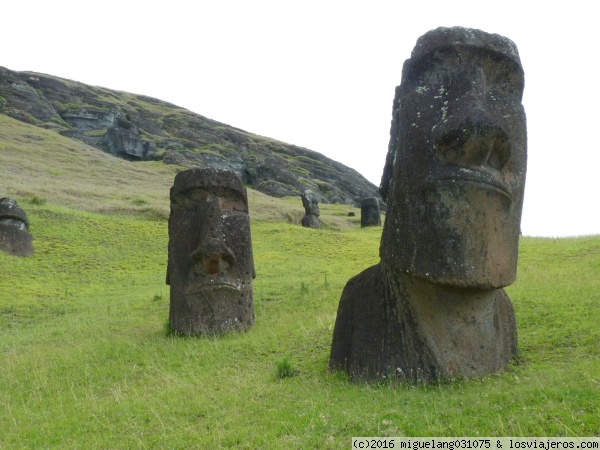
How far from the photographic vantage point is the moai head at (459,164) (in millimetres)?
5820

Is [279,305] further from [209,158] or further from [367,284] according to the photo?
[209,158]

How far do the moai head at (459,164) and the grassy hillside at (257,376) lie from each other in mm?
1330

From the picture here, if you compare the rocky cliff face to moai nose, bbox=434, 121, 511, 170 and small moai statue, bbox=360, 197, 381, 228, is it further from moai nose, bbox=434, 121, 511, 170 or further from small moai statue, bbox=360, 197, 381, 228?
moai nose, bbox=434, 121, 511, 170

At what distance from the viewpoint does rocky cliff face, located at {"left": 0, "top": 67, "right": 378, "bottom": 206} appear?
255 ft

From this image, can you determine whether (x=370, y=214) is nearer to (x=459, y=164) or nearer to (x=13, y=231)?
(x=13, y=231)

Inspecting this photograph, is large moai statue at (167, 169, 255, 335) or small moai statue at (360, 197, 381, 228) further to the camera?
small moai statue at (360, 197, 381, 228)

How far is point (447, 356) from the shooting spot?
6.02 m

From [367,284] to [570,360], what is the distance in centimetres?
237

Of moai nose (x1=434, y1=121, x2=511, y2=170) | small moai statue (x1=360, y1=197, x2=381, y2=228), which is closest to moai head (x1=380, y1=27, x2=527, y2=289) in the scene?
moai nose (x1=434, y1=121, x2=511, y2=170)

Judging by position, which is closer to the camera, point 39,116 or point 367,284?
point 367,284

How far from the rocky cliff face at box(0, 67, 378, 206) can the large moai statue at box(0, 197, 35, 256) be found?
1884 inches

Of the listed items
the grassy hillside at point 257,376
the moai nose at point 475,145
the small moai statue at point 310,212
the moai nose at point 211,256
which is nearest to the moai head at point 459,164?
the moai nose at point 475,145

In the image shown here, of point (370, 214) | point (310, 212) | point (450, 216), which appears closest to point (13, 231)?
point (450, 216)

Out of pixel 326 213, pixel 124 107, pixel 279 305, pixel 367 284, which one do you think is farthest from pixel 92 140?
pixel 367 284
